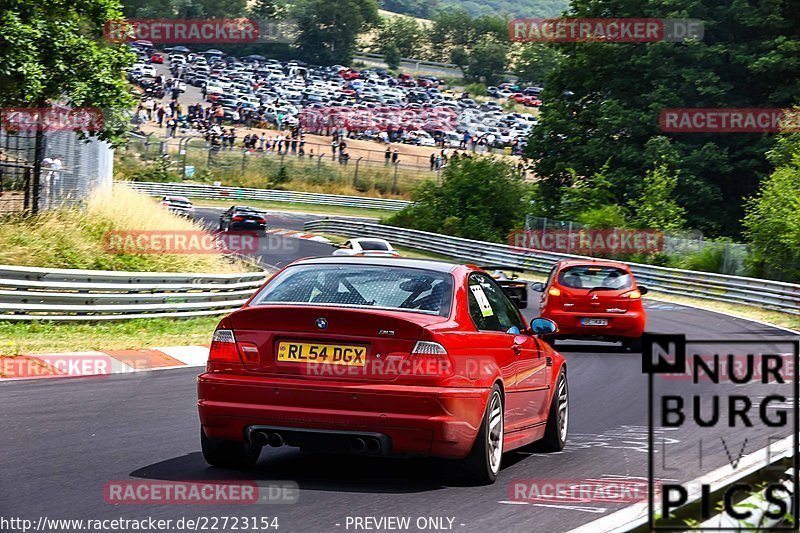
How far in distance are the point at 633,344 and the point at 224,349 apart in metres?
13.2

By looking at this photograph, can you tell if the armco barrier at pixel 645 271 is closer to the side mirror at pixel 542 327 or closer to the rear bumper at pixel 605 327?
the rear bumper at pixel 605 327

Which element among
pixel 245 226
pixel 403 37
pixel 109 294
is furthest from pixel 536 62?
pixel 109 294

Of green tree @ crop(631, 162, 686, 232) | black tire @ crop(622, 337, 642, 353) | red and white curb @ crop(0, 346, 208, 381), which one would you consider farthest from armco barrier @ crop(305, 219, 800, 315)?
red and white curb @ crop(0, 346, 208, 381)

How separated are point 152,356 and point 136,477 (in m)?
8.29

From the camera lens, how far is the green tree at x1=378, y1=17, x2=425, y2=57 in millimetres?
170000

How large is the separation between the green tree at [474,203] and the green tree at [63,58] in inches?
1193

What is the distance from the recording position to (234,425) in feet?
23.9

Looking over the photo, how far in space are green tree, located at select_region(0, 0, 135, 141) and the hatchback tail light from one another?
44.0ft

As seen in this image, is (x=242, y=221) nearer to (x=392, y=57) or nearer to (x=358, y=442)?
(x=358, y=442)

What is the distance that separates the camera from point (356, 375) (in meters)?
7.16

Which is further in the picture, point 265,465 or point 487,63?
point 487,63

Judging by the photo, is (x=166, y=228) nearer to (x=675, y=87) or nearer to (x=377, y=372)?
(x=377, y=372)

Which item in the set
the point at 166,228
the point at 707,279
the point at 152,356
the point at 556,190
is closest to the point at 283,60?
the point at 556,190

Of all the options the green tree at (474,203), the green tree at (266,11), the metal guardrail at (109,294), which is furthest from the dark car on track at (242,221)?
the green tree at (266,11)
